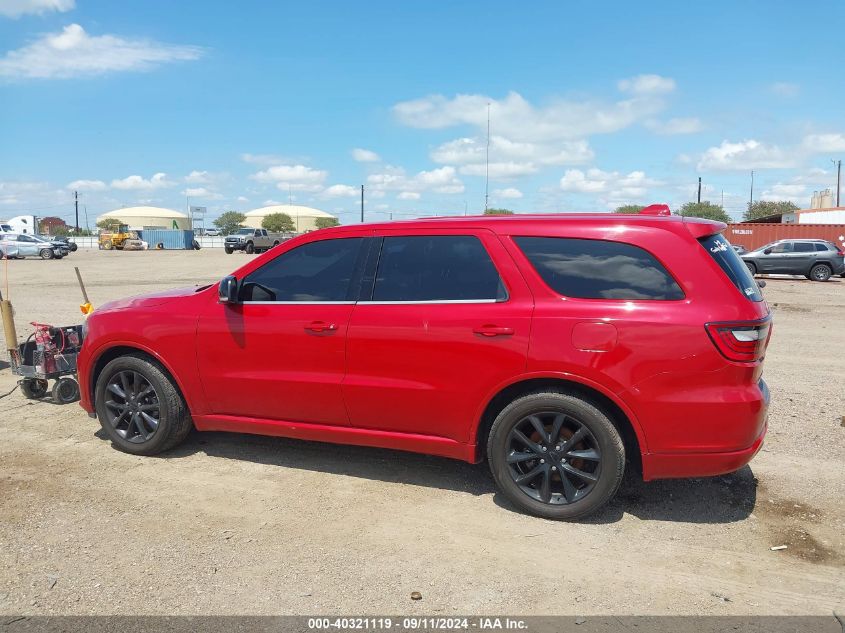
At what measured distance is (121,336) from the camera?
185 inches

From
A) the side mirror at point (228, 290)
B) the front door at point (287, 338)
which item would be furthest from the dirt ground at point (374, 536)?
the side mirror at point (228, 290)

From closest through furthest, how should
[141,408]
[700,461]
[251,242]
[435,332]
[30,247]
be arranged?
[700,461]
[435,332]
[141,408]
[30,247]
[251,242]

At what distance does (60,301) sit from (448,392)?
552 inches

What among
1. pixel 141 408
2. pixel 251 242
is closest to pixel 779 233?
pixel 251 242

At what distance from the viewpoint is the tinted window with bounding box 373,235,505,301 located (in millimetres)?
3875

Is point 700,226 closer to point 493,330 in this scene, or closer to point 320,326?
point 493,330

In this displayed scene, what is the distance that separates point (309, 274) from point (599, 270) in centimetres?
192

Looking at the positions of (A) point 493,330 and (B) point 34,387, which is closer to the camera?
(A) point 493,330

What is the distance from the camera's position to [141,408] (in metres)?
4.71

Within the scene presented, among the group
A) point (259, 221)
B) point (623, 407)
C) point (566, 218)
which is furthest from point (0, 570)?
point (259, 221)

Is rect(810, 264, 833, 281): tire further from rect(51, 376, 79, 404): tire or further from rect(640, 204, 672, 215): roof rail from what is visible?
rect(51, 376, 79, 404): tire

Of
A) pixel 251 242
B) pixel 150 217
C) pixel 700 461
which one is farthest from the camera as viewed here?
pixel 150 217

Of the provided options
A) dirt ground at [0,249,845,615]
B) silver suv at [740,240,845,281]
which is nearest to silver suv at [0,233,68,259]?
silver suv at [740,240,845,281]

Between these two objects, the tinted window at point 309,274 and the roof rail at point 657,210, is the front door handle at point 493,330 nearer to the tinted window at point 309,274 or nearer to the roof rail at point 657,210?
the tinted window at point 309,274
